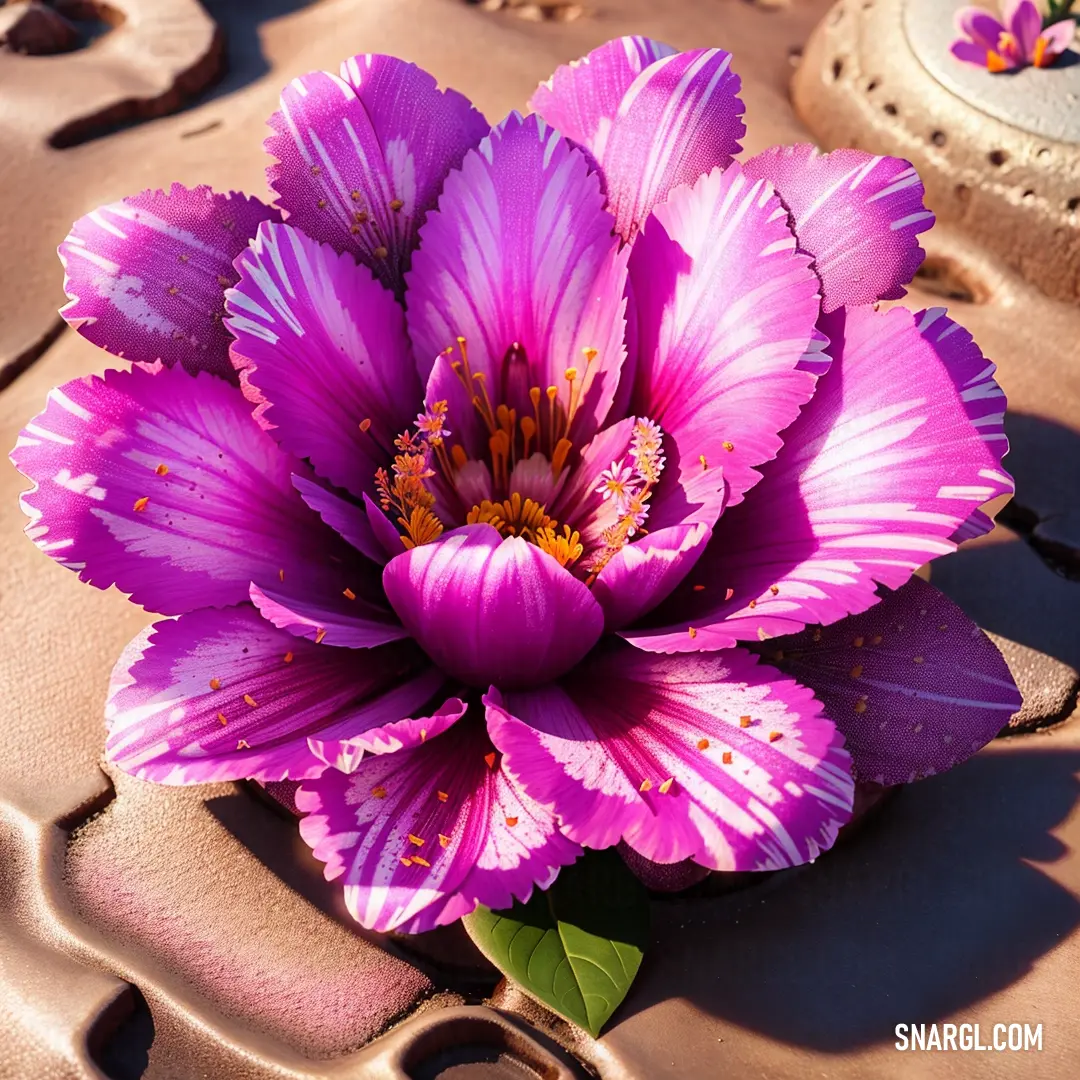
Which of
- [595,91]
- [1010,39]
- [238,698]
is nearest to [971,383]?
[595,91]

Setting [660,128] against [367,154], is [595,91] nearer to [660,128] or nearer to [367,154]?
[660,128]

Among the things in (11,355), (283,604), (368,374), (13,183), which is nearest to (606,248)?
(368,374)

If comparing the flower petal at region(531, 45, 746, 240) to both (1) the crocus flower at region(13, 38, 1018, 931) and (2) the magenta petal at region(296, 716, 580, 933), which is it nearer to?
(1) the crocus flower at region(13, 38, 1018, 931)

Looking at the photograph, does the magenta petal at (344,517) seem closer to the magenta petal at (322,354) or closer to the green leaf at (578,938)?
the magenta petal at (322,354)

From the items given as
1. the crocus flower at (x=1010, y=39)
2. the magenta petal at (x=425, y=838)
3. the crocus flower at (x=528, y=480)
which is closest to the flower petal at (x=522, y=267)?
the crocus flower at (x=528, y=480)

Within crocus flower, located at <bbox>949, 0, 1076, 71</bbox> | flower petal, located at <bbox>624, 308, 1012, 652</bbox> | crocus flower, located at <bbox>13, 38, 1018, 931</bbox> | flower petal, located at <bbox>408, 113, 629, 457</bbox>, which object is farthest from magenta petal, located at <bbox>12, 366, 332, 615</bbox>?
crocus flower, located at <bbox>949, 0, 1076, 71</bbox>
